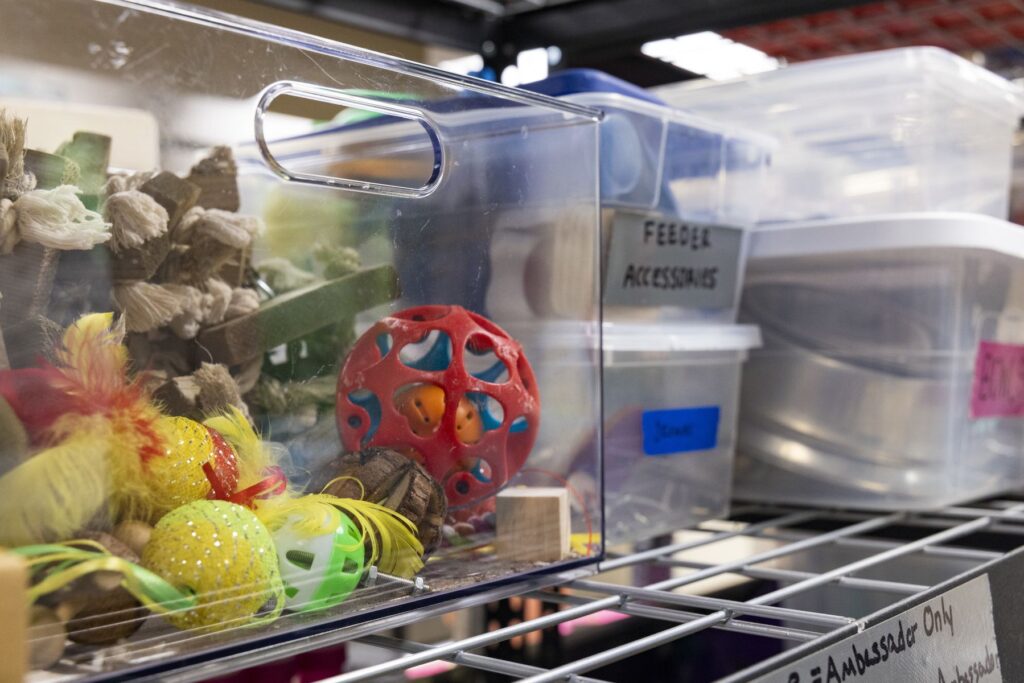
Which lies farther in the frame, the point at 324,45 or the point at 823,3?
the point at 823,3

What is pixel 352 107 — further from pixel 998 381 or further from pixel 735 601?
pixel 998 381

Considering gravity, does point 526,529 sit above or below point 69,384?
below

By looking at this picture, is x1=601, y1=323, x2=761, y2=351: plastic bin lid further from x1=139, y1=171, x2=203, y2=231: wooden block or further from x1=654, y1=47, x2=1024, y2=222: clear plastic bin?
x1=139, y1=171, x2=203, y2=231: wooden block

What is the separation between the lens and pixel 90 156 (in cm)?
61

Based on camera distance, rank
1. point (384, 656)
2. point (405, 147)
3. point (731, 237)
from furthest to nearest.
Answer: point (384, 656) → point (731, 237) → point (405, 147)

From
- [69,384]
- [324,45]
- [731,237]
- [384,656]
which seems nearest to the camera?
[69,384]

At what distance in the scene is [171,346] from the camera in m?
0.63

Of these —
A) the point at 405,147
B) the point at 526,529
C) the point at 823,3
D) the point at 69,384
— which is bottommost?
the point at 526,529

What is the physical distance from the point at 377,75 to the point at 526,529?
0.94ft

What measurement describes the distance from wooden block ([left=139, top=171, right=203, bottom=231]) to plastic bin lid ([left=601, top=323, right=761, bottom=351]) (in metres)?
0.34

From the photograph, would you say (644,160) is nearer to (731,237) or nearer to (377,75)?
(731,237)

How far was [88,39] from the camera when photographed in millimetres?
675

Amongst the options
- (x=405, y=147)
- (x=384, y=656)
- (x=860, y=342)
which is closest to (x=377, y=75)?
(x=405, y=147)

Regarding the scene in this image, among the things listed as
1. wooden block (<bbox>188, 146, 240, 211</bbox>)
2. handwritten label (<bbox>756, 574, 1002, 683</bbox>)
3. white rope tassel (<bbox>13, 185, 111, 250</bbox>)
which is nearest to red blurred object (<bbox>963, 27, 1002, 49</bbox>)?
handwritten label (<bbox>756, 574, 1002, 683</bbox>)
